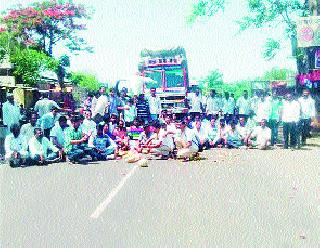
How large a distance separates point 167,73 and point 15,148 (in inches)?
501

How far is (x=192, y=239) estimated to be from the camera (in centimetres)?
541

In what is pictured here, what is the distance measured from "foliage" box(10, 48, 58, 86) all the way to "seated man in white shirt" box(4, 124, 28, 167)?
22812mm

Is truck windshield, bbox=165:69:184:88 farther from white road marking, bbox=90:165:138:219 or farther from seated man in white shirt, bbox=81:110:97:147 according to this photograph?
white road marking, bbox=90:165:138:219

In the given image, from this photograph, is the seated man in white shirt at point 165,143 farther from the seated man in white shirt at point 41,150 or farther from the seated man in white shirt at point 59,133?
the seated man in white shirt at point 41,150

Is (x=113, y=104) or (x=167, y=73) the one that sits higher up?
(x=167, y=73)

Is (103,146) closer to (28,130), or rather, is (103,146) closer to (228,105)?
(28,130)

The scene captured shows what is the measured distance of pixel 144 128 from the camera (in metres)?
15.6

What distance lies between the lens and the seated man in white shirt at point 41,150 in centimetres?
1271

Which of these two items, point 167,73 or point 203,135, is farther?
point 167,73

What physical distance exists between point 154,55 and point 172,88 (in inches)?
73.7

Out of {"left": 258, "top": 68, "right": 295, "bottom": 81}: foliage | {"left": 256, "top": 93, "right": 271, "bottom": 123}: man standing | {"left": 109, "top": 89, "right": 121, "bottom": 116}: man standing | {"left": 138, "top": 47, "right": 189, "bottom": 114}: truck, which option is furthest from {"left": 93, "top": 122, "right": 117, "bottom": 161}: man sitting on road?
{"left": 258, "top": 68, "right": 295, "bottom": 81}: foliage

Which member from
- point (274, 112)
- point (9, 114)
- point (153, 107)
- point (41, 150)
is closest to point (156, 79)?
point (153, 107)

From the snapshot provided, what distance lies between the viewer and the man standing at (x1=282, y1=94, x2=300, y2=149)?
1573 cm

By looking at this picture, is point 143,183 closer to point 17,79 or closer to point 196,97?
point 196,97
